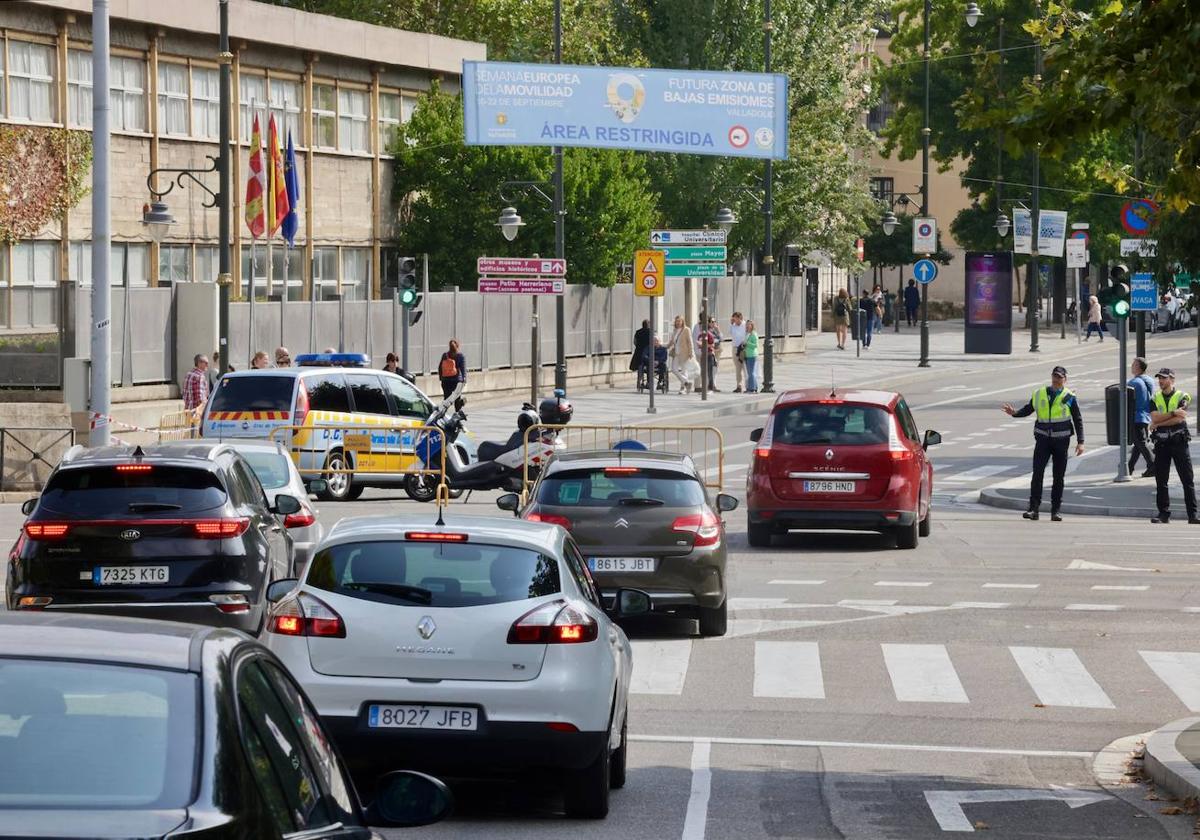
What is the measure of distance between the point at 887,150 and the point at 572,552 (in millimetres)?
83406

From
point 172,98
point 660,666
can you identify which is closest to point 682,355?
point 172,98

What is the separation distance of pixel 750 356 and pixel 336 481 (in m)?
23.5

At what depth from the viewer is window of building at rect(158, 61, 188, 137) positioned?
48344 millimetres

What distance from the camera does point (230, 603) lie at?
50.1 feet

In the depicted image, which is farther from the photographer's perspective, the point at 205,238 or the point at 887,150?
the point at 887,150

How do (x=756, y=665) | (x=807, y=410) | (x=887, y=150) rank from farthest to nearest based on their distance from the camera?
(x=887, y=150)
(x=807, y=410)
(x=756, y=665)

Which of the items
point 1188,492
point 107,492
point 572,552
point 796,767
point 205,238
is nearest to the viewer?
point 572,552

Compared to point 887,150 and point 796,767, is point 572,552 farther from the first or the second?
point 887,150

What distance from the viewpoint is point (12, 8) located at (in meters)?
43.7

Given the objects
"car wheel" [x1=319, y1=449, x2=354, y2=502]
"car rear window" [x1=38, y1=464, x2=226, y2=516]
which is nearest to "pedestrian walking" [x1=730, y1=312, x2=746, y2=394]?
"car wheel" [x1=319, y1=449, x2=354, y2=502]

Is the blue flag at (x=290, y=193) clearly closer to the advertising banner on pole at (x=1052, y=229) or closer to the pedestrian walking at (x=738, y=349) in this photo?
the pedestrian walking at (x=738, y=349)

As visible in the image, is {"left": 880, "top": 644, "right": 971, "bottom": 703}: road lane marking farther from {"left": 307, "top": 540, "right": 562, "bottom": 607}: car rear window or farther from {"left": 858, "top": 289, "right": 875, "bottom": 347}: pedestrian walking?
{"left": 858, "top": 289, "right": 875, "bottom": 347}: pedestrian walking

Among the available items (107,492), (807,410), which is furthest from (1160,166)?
(107,492)

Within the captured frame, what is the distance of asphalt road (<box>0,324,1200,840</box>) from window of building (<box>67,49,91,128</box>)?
20.3 meters
